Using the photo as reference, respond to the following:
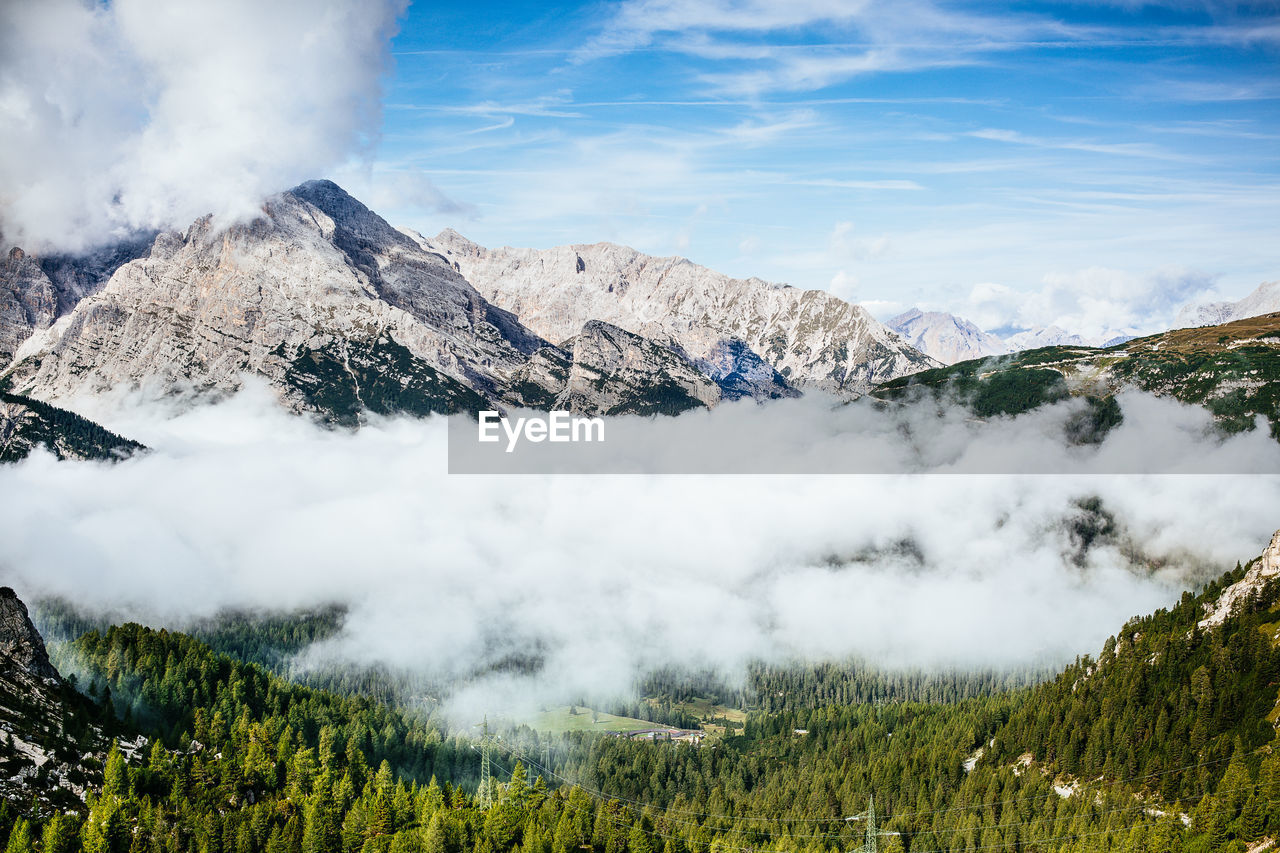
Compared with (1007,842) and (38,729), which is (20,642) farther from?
(1007,842)

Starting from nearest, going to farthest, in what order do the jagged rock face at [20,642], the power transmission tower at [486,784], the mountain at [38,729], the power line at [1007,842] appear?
the mountain at [38,729], the power line at [1007,842], the jagged rock face at [20,642], the power transmission tower at [486,784]

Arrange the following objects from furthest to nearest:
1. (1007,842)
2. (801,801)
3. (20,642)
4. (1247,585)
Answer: (801,801)
(1247,585)
(1007,842)
(20,642)

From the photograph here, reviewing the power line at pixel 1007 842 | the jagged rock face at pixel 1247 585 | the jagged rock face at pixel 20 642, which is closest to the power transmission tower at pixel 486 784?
the power line at pixel 1007 842

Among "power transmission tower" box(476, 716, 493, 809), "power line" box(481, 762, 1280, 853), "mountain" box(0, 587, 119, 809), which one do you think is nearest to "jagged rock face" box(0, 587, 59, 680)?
"mountain" box(0, 587, 119, 809)

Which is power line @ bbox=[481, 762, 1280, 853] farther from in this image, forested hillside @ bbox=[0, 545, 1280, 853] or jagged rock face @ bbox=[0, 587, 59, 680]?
jagged rock face @ bbox=[0, 587, 59, 680]

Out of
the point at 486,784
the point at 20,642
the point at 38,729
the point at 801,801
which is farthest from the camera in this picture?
the point at 801,801

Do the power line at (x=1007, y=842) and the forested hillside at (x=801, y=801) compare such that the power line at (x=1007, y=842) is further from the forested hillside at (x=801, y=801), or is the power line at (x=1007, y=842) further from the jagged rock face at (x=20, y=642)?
the jagged rock face at (x=20, y=642)

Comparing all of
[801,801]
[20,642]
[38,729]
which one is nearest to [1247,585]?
[801,801]
